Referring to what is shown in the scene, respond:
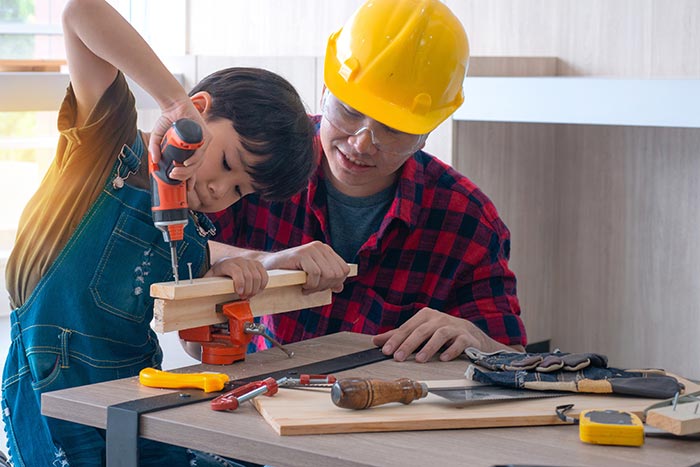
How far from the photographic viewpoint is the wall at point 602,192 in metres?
4.10

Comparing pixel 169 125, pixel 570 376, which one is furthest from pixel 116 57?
pixel 570 376

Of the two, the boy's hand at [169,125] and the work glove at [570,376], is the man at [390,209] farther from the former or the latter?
the boy's hand at [169,125]

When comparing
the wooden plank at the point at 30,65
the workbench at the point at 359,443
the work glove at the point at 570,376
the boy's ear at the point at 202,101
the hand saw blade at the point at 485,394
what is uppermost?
the wooden plank at the point at 30,65

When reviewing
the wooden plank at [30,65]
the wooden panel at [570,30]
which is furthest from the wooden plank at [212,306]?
the wooden plank at [30,65]

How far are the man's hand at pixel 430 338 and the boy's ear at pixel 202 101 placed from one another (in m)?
0.55

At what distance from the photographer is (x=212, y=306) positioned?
1870 mm

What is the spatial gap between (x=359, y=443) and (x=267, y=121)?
0.78 m

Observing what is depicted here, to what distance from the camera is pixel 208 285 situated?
182 cm

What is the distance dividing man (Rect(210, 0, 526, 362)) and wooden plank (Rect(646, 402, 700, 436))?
0.60 m

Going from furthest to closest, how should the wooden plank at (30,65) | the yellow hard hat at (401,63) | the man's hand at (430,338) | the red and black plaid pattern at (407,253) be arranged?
the wooden plank at (30,65), the red and black plaid pattern at (407,253), the yellow hard hat at (401,63), the man's hand at (430,338)

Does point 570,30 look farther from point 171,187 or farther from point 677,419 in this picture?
point 677,419

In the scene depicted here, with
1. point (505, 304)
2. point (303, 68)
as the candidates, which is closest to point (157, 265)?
point (505, 304)

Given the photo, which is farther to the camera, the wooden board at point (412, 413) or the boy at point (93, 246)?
the boy at point (93, 246)

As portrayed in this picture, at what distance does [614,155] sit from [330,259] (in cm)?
252
